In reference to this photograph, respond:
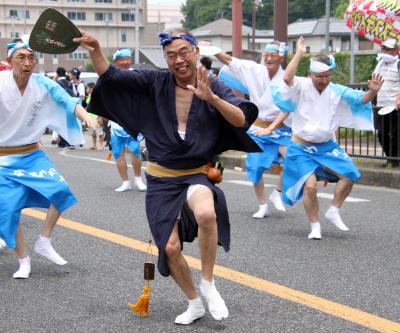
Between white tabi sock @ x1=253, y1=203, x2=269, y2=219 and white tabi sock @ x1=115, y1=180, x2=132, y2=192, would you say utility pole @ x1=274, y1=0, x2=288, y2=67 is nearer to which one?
white tabi sock @ x1=115, y1=180, x2=132, y2=192

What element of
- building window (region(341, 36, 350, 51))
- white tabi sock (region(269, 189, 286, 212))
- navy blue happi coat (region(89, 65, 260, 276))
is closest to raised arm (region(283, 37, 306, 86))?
white tabi sock (region(269, 189, 286, 212))

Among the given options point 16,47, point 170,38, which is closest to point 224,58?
point 16,47

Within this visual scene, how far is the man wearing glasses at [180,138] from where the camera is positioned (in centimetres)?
424

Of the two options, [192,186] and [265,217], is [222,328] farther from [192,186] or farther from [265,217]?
[265,217]

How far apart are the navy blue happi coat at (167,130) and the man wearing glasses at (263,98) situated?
142 inches

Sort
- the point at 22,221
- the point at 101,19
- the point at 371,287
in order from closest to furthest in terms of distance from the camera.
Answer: the point at 371,287 → the point at 22,221 → the point at 101,19

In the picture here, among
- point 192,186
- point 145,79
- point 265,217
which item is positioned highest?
point 145,79

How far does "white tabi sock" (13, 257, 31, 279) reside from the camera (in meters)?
5.41

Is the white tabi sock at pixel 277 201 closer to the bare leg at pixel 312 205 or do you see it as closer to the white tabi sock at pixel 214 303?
the bare leg at pixel 312 205

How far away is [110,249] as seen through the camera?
248 inches

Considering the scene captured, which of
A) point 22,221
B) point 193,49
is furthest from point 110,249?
point 193,49

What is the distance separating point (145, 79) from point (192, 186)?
0.67m

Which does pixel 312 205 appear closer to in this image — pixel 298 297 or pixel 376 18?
pixel 298 297

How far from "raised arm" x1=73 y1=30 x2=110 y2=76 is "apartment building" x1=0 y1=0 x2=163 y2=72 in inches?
3608
